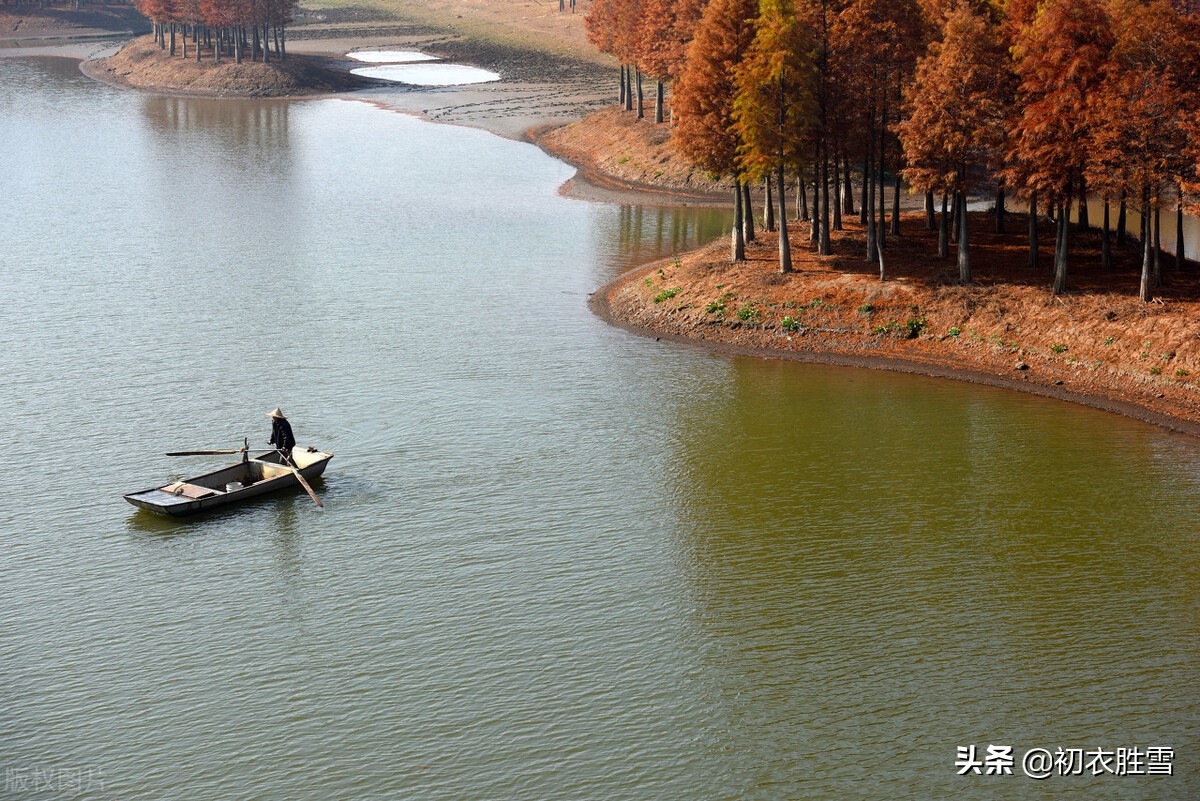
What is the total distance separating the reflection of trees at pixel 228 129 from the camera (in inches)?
3740

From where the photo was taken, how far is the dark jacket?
3488 centimetres

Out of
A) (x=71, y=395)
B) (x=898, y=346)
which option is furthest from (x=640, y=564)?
(x=71, y=395)

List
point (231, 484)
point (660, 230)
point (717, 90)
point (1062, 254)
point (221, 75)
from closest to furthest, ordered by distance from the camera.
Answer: point (231, 484) → point (1062, 254) → point (717, 90) → point (660, 230) → point (221, 75)

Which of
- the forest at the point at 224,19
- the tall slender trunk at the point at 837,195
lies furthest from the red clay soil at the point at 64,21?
the tall slender trunk at the point at 837,195

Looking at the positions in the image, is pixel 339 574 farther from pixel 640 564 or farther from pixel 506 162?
pixel 506 162

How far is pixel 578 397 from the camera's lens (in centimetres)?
4272

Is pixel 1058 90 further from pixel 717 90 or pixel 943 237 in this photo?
pixel 717 90

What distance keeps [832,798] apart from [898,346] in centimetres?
2751

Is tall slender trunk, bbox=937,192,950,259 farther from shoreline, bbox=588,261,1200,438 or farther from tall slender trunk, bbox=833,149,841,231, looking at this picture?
shoreline, bbox=588,261,1200,438

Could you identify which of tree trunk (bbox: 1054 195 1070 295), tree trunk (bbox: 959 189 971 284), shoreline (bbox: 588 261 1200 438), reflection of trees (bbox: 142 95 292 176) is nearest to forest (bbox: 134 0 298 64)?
reflection of trees (bbox: 142 95 292 176)

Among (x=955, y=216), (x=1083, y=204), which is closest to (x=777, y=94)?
(x=955, y=216)

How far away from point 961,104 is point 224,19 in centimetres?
10349

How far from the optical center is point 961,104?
45.7 metres

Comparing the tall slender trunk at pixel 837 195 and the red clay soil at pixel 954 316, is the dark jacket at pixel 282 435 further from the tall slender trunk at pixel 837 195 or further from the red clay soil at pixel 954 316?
the tall slender trunk at pixel 837 195
